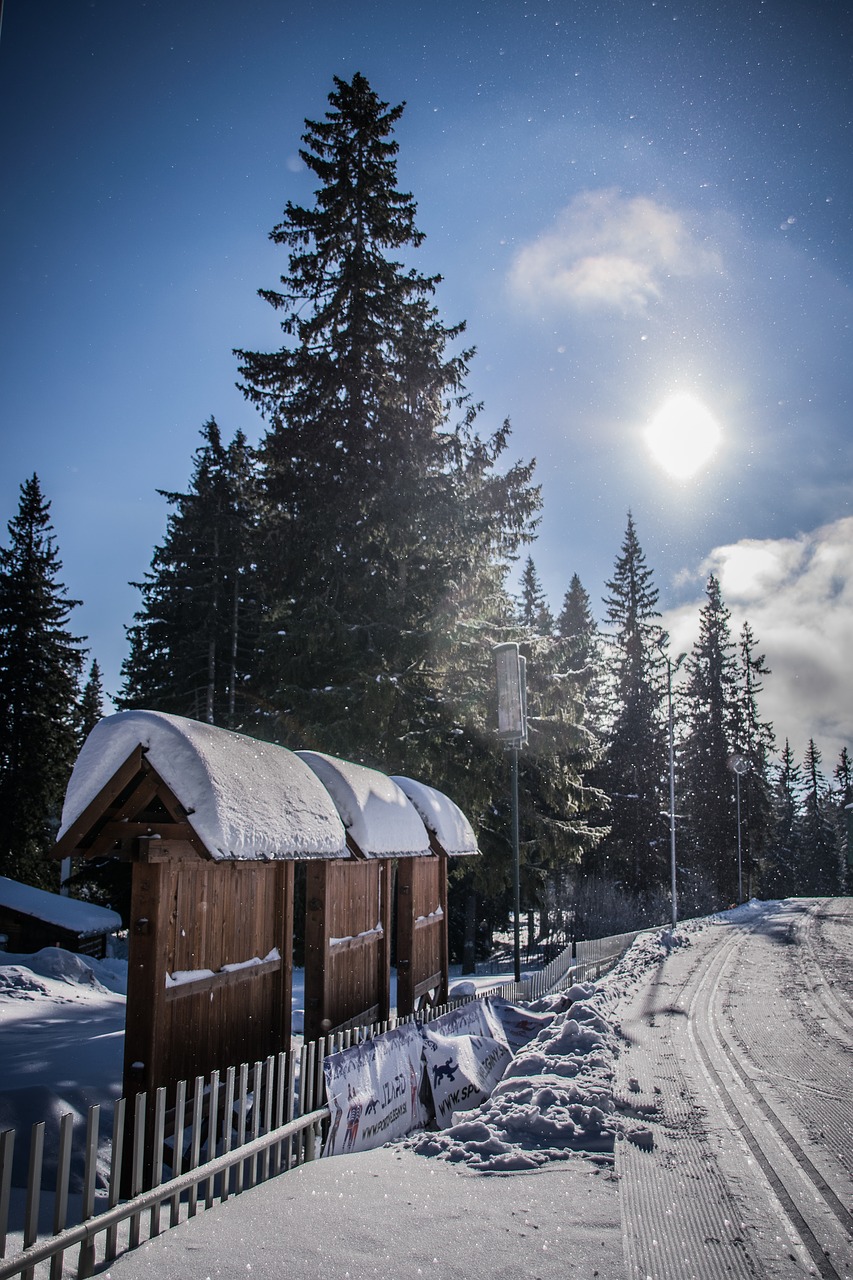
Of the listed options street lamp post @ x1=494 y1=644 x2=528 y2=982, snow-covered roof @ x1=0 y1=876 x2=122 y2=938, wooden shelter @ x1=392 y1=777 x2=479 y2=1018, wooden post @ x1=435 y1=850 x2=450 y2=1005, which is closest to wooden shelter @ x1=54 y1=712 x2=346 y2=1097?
wooden shelter @ x1=392 y1=777 x2=479 y2=1018

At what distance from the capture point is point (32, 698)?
95.5 feet

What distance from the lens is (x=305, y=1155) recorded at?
600cm

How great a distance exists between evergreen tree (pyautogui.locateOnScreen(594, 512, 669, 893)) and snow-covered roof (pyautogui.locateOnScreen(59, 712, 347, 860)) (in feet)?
120

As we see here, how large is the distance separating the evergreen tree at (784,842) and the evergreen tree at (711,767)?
4815mm

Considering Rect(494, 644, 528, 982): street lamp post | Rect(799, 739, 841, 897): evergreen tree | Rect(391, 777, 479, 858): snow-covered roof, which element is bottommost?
Rect(799, 739, 841, 897): evergreen tree

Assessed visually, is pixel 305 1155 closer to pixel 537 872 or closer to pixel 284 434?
pixel 284 434

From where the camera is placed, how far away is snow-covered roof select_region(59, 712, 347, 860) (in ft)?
16.8

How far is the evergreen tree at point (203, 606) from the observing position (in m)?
28.9

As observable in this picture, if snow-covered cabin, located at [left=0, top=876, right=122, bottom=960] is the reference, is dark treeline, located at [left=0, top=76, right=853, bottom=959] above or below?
above

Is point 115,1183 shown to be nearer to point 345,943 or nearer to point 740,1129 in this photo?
point 345,943

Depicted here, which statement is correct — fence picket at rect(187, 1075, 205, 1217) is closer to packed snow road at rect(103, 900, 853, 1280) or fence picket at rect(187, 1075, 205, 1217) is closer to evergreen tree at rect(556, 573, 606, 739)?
packed snow road at rect(103, 900, 853, 1280)

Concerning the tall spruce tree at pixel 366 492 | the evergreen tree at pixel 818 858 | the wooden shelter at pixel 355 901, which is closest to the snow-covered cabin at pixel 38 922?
the tall spruce tree at pixel 366 492

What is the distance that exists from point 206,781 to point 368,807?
311 cm

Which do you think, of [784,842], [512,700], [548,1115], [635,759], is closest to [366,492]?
[512,700]
